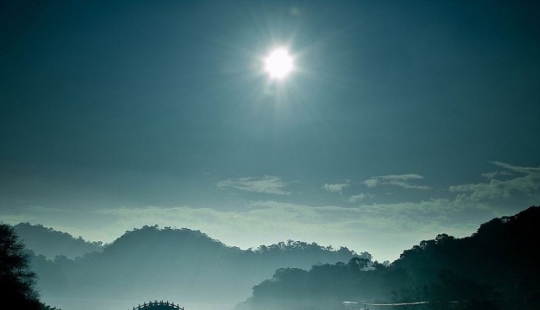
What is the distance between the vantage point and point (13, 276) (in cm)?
3875

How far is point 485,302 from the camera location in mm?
41906

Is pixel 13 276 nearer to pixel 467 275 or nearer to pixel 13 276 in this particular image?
pixel 13 276

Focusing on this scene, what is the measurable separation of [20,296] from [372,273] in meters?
101

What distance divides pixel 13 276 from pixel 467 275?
68.7 meters

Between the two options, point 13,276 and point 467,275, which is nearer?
point 13,276

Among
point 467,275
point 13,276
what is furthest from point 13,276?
point 467,275

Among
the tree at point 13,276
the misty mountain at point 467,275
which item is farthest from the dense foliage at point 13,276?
the misty mountain at point 467,275

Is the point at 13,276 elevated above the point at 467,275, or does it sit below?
below

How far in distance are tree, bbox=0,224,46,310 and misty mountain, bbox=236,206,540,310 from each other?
150 ft

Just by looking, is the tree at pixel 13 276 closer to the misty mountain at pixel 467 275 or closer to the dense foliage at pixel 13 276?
the dense foliage at pixel 13 276

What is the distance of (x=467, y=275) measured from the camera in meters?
69.6

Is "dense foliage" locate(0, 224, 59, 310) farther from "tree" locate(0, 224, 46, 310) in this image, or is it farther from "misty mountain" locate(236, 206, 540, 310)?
"misty mountain" locate(236, 206, 540, 310)

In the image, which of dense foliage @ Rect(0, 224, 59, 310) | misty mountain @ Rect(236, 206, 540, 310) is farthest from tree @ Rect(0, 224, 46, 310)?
misty mountain @ Rect(236, 206, 540, 310)

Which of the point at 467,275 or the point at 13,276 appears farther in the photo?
the point at 467,275
